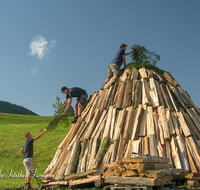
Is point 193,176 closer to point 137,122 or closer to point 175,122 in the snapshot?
point 175,122

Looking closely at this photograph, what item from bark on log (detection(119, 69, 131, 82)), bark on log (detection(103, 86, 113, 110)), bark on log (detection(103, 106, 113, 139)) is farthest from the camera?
bark on log (detection(119, 69, 131, 82))

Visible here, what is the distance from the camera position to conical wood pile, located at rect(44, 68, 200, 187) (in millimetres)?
6707

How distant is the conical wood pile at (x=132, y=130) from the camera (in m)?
6.71

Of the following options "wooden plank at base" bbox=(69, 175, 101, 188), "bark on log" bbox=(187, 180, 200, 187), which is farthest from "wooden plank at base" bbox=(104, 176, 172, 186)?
"bark on log" bbox=(187, 180, 200, 187)

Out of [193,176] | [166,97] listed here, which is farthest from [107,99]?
[193,176]

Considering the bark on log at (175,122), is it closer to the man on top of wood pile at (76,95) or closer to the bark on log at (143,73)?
the bark on log at (143,73)

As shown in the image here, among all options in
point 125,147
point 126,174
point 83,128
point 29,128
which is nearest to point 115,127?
point 125,147

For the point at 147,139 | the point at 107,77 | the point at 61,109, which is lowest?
the point at 147,139

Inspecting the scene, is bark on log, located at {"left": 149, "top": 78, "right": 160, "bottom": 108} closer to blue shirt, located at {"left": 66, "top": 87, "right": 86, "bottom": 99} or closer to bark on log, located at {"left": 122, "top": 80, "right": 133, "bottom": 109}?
bark on log, located at {"left": 122, "top": 80, "right": 133, "bottom": 109}

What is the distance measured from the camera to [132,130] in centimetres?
750

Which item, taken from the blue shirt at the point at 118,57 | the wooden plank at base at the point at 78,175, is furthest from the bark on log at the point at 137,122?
the blue shirt at the point at 118,57

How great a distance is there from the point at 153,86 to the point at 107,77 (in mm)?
2888

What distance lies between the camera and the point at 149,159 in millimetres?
4941

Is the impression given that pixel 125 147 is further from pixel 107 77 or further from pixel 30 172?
pixel 107 77
